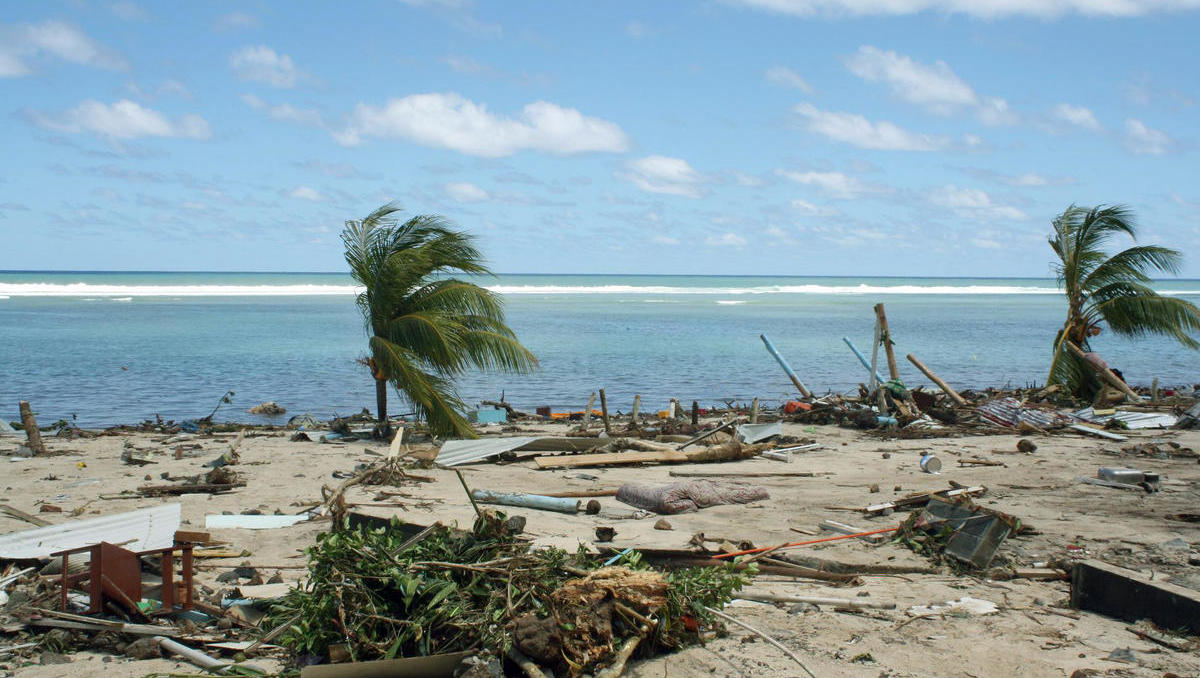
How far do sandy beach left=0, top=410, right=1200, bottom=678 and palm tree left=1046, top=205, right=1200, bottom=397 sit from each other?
4.40 metres

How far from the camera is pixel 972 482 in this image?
9383mm

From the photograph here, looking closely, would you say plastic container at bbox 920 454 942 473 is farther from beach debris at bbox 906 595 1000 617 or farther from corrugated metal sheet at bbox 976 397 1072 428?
beach debris at bbox 906 595 1000 617

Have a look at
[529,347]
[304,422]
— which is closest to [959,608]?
[304,422]

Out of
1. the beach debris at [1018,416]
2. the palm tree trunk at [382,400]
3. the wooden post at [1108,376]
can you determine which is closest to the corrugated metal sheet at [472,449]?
the palm tree trunk at [382,400]

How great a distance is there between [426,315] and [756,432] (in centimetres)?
473

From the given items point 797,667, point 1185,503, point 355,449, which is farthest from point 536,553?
point 355,449

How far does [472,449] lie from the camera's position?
11062mm

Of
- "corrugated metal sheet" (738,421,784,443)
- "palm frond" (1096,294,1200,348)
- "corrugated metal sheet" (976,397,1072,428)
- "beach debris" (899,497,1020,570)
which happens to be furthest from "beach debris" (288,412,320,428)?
"palm frond" (1096,294,1200,348)

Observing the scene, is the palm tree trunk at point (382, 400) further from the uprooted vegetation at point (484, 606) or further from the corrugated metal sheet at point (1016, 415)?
the corrugated metal sheet at point (1016, 415)

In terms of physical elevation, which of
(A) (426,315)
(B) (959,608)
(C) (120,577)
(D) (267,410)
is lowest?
(D) (267,410)

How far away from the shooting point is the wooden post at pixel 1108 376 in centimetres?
1579

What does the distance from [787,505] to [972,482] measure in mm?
2348

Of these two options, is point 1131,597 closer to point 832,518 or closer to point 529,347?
point 832,518

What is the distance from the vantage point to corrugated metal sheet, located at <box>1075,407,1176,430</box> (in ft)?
43.6
